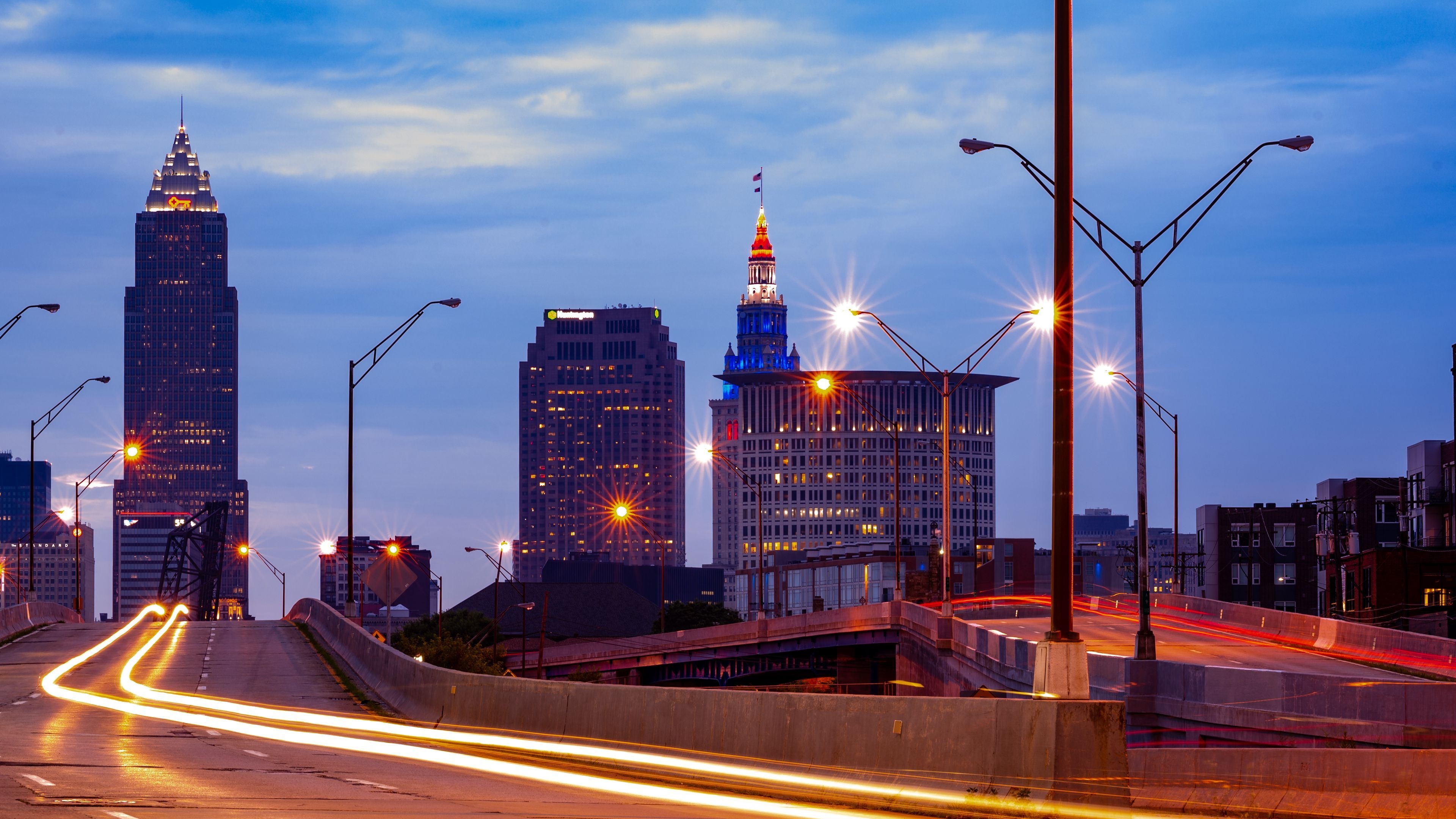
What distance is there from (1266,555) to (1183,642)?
87805 millimetres

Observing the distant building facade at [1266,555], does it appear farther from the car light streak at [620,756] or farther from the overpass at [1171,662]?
the car light streak at [620,756]

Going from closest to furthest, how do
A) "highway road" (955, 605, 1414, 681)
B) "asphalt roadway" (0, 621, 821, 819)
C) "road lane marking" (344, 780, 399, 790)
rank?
"asphalt roadway" (0, 621, 821, 819) < "road lane marking" (344, 780, 399, 790) < "highway road" (955, 605, 1414, 681)

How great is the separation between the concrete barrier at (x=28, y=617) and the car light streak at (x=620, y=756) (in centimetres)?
2319

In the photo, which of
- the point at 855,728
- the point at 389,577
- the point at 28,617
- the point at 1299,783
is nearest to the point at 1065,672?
the point at 1299,783

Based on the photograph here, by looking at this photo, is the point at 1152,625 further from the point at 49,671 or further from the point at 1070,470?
the point at 1070,470

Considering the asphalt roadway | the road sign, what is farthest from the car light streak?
the road sign

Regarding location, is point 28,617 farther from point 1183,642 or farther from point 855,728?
point 855,728

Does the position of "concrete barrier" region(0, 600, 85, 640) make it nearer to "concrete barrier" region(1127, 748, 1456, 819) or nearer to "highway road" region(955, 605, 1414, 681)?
"highway road" region(955, 605, 1414, 681)

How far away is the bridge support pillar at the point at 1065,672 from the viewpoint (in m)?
17.5

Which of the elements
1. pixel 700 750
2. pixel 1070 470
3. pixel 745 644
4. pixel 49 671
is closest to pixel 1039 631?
pixel 745 644

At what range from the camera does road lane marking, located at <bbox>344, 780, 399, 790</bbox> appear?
67.4ft

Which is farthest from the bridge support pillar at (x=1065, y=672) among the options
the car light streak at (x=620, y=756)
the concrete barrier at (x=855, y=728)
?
the car light streak at (x=620, y=756)

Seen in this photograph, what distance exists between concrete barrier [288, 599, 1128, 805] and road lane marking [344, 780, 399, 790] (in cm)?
424

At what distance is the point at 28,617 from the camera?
67.3 meters
